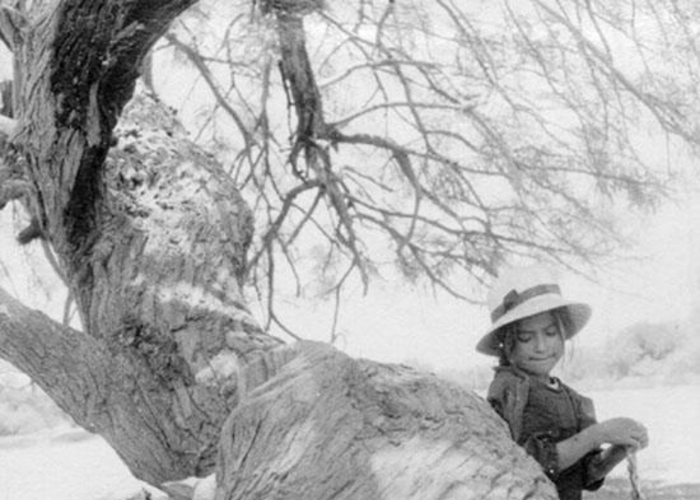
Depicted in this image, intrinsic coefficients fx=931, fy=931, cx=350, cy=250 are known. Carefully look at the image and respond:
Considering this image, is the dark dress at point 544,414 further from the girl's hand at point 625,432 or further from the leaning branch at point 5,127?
the leaning branch at point 5,127

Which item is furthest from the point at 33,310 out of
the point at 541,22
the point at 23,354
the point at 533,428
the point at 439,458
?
the point at 541,22

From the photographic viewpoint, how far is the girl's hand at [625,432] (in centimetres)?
117

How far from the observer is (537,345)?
133 cm

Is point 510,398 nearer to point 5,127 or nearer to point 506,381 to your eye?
point 506,381

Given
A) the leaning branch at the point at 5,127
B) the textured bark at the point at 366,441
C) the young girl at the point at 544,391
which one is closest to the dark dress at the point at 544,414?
the young girl at the point at 544,391

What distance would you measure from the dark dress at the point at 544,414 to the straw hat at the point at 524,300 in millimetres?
67

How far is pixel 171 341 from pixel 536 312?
2.28 ft

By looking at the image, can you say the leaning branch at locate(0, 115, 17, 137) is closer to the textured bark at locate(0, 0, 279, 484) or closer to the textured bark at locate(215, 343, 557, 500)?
the textured bark at locate(0, 0, 279, 484)

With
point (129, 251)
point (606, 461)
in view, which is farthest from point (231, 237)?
point (606, 461)

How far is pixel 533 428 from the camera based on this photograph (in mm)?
1295

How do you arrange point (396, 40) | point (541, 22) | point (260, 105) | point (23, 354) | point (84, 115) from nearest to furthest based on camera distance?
point (84, 115) < point (23, 354) < point (541, 22) < point (396, 40) < point (260, 105)

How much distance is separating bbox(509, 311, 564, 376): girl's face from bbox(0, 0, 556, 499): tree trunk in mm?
342

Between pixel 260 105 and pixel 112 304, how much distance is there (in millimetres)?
2594

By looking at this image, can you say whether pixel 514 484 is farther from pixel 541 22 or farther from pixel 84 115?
pixel 541 22
